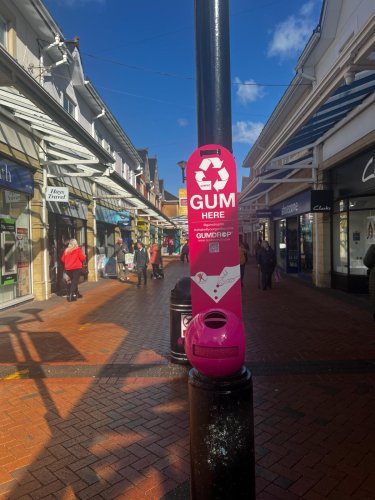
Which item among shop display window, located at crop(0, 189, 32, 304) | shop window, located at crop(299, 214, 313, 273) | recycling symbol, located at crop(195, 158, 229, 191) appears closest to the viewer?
recycling symbol, located at crop(195, 158, 229, 191)

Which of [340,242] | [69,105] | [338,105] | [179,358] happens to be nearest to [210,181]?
[179,358]

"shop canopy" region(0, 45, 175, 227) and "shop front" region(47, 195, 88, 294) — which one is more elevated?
"shop canopy" region(0, 45, 175, 227)

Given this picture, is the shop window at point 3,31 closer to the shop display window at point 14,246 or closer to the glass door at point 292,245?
the shop display window at point 14,246

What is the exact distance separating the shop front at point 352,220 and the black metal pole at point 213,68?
7.90m

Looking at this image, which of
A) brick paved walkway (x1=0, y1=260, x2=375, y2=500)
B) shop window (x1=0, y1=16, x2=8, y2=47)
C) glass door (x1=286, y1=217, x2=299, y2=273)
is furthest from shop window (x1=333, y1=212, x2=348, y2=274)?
shop window (x1=0, y1=16, x2=8, y2=47)

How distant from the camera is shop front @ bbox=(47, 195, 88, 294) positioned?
12.1 meters

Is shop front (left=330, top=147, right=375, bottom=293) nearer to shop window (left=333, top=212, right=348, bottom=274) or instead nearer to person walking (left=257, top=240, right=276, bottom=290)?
shop window (left=333, top=212, right=348, bottom=274)

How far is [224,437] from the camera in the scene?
74.2 inches

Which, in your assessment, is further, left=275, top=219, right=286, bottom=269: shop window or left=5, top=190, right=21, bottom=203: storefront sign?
left=275, top=219, right=286, bottom=269: shop window

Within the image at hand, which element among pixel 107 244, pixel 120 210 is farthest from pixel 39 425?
pixel 120 210

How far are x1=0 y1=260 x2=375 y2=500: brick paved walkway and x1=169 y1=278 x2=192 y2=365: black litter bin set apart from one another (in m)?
0.20

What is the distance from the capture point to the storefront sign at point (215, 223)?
276 cm

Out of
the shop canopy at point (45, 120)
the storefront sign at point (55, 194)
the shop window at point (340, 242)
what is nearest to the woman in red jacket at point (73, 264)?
the storefront sign at point (55, 194)

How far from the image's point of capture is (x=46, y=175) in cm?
1099
